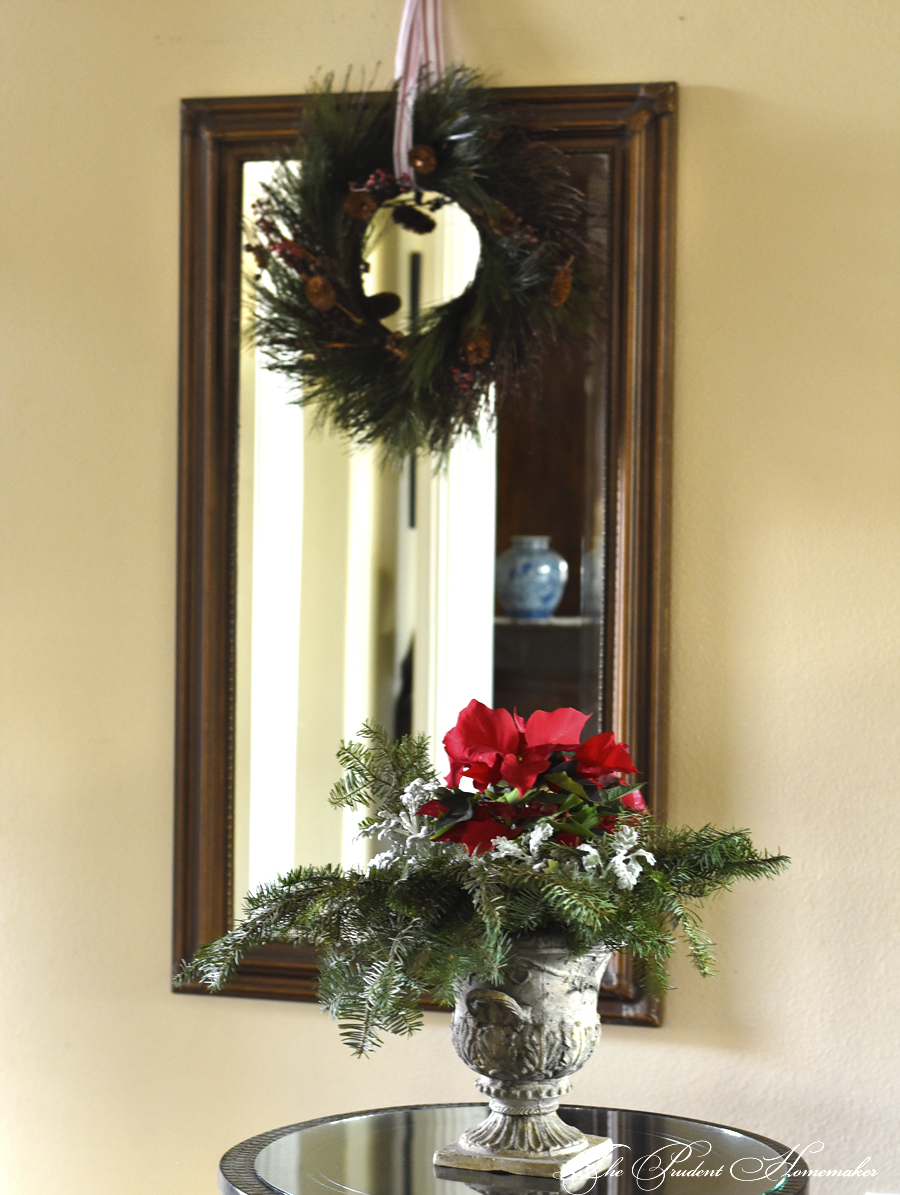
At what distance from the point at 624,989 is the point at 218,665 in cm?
67

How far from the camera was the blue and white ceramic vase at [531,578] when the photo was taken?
1.65m

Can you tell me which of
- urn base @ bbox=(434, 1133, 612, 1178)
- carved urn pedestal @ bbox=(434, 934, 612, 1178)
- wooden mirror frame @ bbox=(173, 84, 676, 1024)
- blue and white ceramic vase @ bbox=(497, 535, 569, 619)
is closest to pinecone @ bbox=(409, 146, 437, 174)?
wooden mirror frame @ bbox=(173, 84, 676, 1024)

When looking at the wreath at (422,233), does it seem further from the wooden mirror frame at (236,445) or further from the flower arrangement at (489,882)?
the flower arrangement at (489,882)

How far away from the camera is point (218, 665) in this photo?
1704 mm

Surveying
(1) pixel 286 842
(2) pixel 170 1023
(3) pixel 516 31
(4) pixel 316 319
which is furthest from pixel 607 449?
(2) pixel 170 1023

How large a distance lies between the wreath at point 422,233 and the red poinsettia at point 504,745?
558 millimetres

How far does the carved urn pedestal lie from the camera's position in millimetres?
1158

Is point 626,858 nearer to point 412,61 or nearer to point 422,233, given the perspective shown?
point 422,233

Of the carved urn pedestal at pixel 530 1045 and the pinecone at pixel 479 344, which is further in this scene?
the pinecone at pixel 479 344

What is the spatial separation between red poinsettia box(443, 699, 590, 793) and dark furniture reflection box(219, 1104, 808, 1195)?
0.38m

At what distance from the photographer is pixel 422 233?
5.43ft

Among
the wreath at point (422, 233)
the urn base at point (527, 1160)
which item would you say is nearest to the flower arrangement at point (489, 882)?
the urn base at point (527, 1160)

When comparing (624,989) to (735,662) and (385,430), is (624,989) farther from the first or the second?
(385,430)

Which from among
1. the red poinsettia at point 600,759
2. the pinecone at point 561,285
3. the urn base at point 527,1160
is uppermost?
the pinecone at point 561,285
